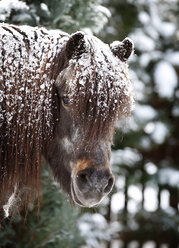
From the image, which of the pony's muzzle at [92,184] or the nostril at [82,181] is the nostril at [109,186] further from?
the nostril at [82,181]

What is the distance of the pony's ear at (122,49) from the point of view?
2.50 m

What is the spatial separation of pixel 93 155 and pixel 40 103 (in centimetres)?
49

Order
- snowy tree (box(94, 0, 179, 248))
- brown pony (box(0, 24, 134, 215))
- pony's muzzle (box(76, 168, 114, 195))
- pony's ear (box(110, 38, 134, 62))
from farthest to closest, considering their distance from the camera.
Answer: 1. snowy tree (box(94, 0, 179, 248))
2. pony's ear (box(110, 38, 134, 62))
3. brown pony (box(0, 24, 134, 215))
4. pony's muzzle (box(76, 168, 114, 195))

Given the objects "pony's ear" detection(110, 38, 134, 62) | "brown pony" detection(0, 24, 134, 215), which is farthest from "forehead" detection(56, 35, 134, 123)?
"pony's ear" detection(110, 38, 134, 62)

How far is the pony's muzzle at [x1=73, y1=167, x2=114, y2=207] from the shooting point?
2084 mm

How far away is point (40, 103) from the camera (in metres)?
2.33

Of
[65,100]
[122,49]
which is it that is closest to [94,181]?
[65,100]

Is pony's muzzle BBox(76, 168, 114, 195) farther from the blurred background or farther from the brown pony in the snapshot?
the blurred background

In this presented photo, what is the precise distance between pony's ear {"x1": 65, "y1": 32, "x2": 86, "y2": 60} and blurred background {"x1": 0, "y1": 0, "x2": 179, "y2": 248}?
3.43 feet

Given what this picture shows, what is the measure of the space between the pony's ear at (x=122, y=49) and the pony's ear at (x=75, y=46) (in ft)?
0.94

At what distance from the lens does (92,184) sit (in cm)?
208

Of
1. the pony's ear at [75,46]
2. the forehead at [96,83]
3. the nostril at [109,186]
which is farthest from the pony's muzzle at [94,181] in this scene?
the pony's ear at [75,46]

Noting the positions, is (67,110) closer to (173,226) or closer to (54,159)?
(54,159)

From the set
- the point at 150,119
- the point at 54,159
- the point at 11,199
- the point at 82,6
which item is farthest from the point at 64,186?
the point at 150,119
